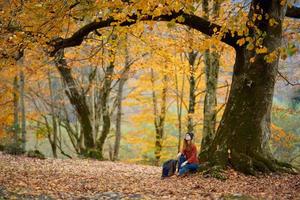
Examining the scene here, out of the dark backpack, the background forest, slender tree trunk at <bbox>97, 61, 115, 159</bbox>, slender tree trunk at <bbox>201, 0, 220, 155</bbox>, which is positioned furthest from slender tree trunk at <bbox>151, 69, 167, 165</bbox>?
the dark backpack

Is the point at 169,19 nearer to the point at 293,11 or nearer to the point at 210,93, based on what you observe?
the point at 293,11

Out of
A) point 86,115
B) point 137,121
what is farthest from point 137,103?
point 86,115

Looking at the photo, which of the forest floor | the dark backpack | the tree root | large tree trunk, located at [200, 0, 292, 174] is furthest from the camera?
the dark backpack

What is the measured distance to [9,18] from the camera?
1124cm

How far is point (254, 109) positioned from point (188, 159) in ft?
7.41

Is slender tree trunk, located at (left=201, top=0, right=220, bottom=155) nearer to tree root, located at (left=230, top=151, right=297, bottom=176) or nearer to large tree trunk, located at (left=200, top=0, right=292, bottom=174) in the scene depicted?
large tree trunk, located at (left=200, top=0, right=292, bottom=174)

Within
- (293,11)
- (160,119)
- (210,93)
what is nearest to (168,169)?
(210,93)

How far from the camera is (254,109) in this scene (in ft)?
35.6

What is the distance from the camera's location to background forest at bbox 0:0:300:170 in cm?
1025

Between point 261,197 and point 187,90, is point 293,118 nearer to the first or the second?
point 187,90

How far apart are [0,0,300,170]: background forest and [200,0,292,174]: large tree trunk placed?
79cm

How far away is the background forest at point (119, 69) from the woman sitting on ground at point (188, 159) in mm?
2377

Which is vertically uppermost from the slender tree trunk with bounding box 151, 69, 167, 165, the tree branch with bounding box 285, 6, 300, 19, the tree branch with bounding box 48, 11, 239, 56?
the tree branch with bounding box 285, 6, 300, 19

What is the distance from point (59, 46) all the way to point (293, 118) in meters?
23.5
